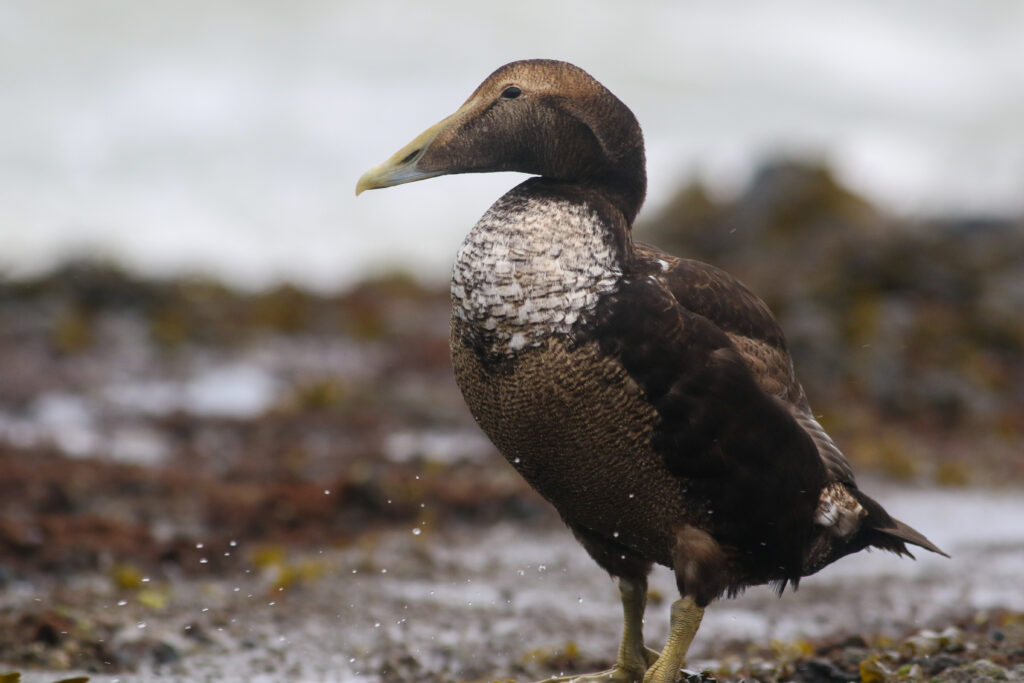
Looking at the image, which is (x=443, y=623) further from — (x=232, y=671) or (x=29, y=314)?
(x=29, y=314)

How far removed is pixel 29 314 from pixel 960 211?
17.8 meters

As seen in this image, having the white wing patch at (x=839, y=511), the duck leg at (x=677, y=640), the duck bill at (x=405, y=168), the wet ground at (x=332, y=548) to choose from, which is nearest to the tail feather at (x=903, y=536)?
the white wing patch at (x=839, y=511)

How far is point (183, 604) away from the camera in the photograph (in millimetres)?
6168

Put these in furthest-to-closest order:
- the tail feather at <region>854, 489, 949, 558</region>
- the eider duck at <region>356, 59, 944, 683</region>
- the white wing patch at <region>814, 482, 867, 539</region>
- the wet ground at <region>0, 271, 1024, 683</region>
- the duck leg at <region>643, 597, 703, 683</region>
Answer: the wet ground at <region>0, 271, 1024, 683</region> → the tail feather at <region>854, 489, 949, 558</region> → the white wing patch at <region>814, 482, 867, 539</region> → the duck leg at <region>643, 597, 703, 683</region> → the eider duck at <region>356, 59, 944, 683</region>

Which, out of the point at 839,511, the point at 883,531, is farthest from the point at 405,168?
the point at 883,531

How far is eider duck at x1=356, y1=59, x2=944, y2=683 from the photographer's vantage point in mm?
3666

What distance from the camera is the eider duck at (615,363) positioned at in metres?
3.67

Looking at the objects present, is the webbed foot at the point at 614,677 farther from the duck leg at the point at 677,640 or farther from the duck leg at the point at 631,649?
the duck leg at the point at 677,640

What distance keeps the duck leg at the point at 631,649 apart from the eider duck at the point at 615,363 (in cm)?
26

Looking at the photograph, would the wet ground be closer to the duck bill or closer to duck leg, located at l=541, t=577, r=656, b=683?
duck leg, located at l=541, t=577, r=656, b=683

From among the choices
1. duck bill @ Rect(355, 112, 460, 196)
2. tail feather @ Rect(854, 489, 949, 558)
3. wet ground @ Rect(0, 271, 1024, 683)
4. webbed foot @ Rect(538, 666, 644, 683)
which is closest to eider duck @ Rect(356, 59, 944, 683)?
duck bill @ Rect(355, 112, 460, 196)

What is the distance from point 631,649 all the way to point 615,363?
4.48 ft

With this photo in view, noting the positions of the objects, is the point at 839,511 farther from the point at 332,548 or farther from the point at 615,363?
the point at 332,548

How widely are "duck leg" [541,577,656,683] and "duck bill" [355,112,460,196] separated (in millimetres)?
1750
